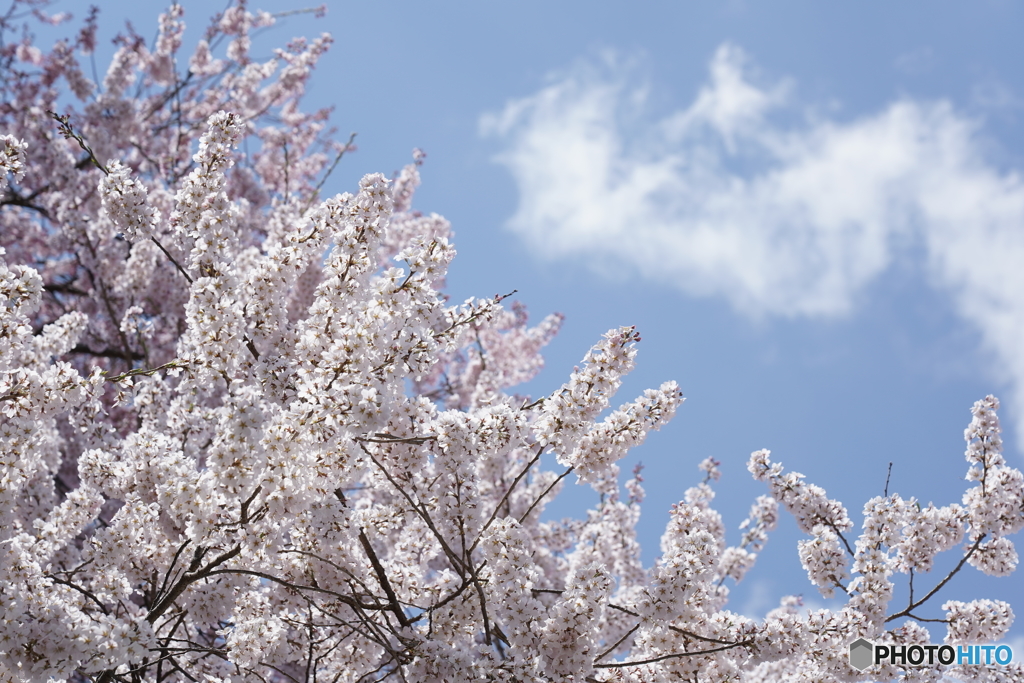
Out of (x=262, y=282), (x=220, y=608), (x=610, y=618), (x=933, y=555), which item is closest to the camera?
(x=262, y=282)

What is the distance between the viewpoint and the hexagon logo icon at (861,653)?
513cm

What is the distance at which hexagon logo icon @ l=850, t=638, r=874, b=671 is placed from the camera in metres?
5.13

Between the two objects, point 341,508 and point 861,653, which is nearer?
point 341,508

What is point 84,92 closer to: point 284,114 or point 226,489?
point 284,114

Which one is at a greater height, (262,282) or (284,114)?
(284,114)

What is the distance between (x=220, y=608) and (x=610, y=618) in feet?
10.9

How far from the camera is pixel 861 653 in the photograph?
203 inches

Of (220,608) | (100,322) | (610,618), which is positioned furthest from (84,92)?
(610,618)

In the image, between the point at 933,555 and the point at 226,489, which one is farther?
the point at 933,555

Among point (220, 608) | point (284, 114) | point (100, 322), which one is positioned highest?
point (284, 114)

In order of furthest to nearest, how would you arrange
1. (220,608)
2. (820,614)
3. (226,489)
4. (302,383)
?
(820,614) < (220,608) < (302,383) < (226,489)

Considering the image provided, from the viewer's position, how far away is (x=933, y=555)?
568cm

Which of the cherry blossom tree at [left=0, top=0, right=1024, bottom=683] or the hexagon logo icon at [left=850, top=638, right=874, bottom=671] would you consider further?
the hexagon logo icon at [left=850, top=638, right=874, bottom=671]

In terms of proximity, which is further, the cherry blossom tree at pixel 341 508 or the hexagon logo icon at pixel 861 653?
the hexagon logo icon at pixel 861 653
